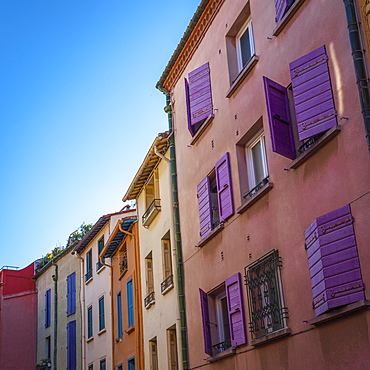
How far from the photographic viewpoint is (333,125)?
1027cm

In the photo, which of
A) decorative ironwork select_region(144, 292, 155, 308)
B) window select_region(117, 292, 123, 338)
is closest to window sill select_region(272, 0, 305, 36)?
decorative ironwork select_region(144, 292, 155, 308)

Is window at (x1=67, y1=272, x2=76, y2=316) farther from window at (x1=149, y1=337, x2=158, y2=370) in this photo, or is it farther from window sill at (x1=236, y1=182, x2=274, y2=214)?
window sill at (x1=236, y1=182, x2=274, y2=214)

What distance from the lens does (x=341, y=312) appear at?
9.59 meters

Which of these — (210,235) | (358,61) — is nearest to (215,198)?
(210,235)

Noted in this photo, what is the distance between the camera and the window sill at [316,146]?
1020 cm

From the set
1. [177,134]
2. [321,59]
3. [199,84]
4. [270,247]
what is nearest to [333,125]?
[321,59]

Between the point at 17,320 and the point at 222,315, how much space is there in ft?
82.9

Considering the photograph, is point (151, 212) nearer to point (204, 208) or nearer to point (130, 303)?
point (130, 303)

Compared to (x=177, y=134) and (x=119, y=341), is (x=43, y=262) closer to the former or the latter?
(x=119, y=341)

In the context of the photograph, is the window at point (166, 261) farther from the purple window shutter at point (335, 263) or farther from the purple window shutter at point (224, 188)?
the purple window shutter at point (335, 263)

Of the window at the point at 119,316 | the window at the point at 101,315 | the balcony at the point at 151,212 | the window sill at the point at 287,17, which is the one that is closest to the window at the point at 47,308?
the window at the point at 101,315

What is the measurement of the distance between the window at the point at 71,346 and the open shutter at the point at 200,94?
17.8 m

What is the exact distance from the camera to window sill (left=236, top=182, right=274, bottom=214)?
12.5 meters

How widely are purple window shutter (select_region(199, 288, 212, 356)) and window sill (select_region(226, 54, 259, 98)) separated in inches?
191
